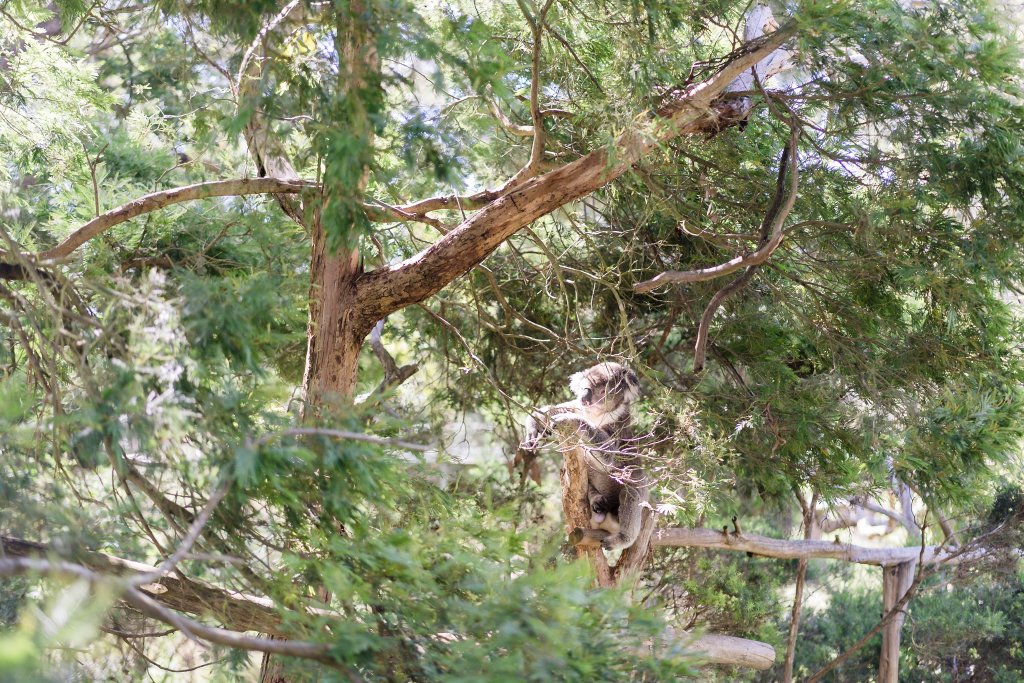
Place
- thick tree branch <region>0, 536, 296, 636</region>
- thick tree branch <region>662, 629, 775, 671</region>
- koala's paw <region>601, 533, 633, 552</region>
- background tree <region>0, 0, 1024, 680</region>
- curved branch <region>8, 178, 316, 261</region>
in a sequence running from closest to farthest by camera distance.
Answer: background tree <region>0, 0, 1024, 680</region> < thick tree branch <region>0, 536, 296, 636</region> < curved branch <region>8, 178, 316, 261</region> < koala's paw <region>601, 533, 633, 552</region> < thick tree branch <region>662, 629, 775, 671</region>

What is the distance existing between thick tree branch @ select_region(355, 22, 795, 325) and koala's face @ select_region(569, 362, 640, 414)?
1.18 m

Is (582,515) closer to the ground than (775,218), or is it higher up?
closer to the ground

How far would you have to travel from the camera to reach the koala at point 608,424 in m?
4.95

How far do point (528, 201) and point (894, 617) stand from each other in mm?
6037

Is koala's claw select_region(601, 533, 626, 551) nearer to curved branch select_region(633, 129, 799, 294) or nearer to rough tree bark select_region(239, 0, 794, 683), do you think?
curved branch select_region(633, 129, 799, 294)

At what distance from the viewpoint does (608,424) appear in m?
5.25

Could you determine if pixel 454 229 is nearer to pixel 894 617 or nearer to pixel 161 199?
pixel 161 199

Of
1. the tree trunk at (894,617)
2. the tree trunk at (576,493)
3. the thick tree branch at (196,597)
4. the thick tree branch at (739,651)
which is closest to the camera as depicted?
the thick tree branch at (196,597)

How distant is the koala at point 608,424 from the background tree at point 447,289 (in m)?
0.20

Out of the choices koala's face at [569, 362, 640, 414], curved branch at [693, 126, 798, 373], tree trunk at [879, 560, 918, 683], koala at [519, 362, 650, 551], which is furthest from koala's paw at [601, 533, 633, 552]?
tree trunk at [879, 560, 918, 683]

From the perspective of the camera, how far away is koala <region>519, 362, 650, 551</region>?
195 inches

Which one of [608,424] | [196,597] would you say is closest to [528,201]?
[608,424]

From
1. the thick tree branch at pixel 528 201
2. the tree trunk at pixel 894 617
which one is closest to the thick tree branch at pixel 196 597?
the thick tree branch at pixel 528 201

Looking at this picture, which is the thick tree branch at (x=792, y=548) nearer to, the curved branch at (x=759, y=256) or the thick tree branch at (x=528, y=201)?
the curved branch at (x=759, y=256)
